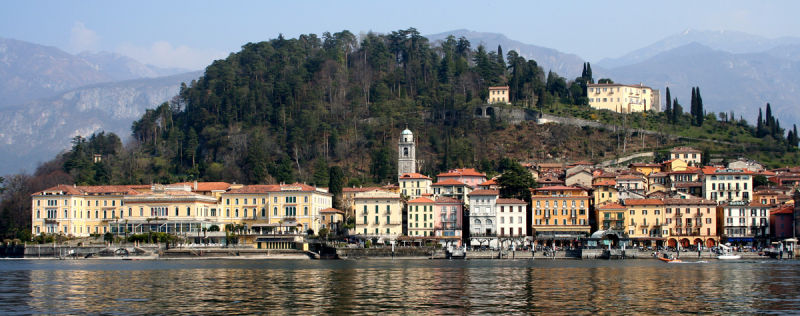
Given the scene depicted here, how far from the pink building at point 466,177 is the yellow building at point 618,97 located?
36.5 metres

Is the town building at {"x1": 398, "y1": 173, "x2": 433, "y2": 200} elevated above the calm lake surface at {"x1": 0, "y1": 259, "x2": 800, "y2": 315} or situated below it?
above

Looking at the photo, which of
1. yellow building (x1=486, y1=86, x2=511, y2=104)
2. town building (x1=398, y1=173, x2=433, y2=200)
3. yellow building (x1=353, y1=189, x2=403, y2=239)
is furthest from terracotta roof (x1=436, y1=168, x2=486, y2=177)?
yellow building (x1=486, y1=86, x2=511, y2=104)

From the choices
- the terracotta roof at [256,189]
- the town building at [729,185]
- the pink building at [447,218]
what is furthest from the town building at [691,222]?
the terracotta roof at [256,189]

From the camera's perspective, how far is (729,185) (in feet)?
341

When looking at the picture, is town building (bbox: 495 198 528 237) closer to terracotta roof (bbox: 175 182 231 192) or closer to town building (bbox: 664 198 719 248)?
town building (bbox: 664 198 719 248)

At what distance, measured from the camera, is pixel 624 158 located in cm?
12538

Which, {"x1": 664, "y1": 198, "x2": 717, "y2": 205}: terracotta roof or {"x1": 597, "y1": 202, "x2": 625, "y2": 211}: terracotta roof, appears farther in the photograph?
{"x1": 597, "y1": 202, "x2": 625, "y2": 211}: terracotta roof

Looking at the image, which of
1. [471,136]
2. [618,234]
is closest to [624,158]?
[471,136]

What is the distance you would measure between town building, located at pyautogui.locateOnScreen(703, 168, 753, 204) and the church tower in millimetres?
36261

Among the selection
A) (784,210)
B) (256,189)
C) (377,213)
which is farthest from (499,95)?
(784,210)

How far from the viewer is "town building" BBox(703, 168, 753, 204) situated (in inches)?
4072

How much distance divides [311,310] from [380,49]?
121306 millimetres

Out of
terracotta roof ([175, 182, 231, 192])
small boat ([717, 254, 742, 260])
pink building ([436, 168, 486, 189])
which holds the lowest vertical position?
small boat ([717, 254, 742, 260])

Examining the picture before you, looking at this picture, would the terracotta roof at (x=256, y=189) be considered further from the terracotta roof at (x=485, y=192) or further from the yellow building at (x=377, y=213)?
the terracotta roof at (x=485, y=192)
